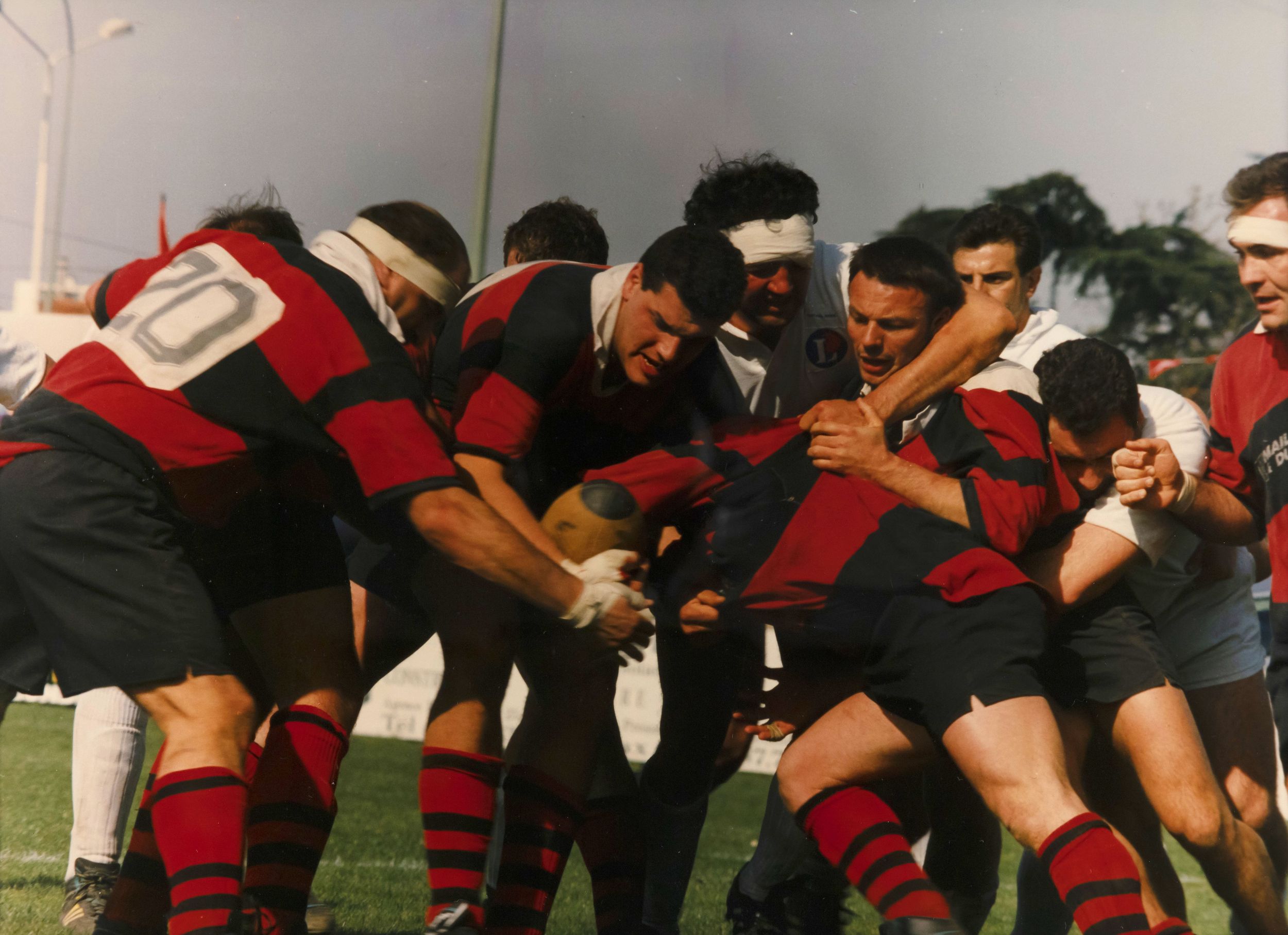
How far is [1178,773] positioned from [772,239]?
1400 millimetres

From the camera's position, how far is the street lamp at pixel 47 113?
9.34ft

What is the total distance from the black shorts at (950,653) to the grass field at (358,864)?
1053 mm

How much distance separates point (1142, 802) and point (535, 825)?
4.85 feet

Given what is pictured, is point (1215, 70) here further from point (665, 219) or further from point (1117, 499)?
point (665, 219)

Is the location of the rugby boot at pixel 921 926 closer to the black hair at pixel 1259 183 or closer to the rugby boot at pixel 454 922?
the rugby boot at pixel 454 922

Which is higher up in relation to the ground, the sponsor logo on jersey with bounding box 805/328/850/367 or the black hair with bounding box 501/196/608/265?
the black hair with bounding box 501/196/608/265

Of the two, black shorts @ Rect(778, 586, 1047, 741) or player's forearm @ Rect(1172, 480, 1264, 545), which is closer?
black shorts @ Rect(778, 586, 1047, 741)

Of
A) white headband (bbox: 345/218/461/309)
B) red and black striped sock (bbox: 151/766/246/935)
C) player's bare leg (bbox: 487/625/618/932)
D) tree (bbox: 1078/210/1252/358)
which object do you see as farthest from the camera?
tree (bbox: 1078/210/1252/358)

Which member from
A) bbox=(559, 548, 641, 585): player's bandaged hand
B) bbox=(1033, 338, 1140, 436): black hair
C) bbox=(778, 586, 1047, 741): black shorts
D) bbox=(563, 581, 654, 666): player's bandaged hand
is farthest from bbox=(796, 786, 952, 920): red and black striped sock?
bbox=(1033, 338, 1140, 436): black hair

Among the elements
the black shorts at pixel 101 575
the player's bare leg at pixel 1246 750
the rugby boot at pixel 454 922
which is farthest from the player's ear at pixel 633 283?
the player's bare leg at pixel 1246 750

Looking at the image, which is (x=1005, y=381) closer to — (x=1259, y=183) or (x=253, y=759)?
(x=1259, y=183)

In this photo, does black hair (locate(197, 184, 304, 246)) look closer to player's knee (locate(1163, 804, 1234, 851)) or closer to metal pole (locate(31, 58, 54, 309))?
metal pole (locate(31, 58, 54, 309))

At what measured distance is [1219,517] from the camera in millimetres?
2525

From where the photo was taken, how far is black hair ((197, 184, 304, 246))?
2758 millimetres
